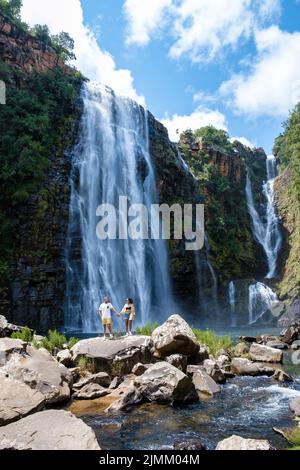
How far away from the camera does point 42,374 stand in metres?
9.11

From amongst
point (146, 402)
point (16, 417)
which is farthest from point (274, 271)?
point (16, 417)

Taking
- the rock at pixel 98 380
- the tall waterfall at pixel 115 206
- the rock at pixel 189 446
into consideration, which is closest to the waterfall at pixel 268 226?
the tall waterfall at pixel 115 206

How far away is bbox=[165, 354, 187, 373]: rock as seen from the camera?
1040 cm

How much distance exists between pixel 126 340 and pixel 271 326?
19.2 m

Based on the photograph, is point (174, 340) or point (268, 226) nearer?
point (174, 340)

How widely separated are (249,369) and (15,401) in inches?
308

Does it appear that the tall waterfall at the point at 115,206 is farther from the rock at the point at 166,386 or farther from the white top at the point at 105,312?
the rock at the point at 166,386

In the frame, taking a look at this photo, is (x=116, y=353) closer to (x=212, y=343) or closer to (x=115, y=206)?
(x=212, y=343)

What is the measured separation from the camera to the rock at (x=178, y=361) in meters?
10.4

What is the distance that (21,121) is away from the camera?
26.4 meters

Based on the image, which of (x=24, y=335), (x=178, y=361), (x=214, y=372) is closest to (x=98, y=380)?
(x=178, y=361)

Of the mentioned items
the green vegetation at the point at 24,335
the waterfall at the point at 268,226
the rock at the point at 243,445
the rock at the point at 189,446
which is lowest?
the rock at the point at 189,446

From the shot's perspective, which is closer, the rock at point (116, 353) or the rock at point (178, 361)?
the rock at point (178, 361)

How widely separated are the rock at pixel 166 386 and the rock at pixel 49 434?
3012mm
